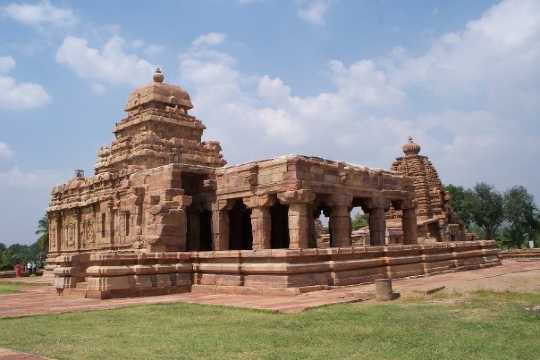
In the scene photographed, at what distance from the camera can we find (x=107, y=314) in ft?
32.3

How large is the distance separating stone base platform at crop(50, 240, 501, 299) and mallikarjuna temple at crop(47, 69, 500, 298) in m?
0.03

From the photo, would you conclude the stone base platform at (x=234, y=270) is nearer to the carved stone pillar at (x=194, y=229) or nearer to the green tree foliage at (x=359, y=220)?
the carved stone pillar at (x=194, y=229)

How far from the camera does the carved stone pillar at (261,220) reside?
16562mm

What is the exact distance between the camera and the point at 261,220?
16797 mm

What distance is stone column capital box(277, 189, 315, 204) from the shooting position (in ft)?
50.4

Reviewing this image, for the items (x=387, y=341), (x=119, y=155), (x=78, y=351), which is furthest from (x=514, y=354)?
(x=119, y=155)

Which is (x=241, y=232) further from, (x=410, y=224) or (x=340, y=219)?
(x=410, y=224)

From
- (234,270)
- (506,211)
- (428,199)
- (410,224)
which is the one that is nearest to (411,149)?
(428,199)

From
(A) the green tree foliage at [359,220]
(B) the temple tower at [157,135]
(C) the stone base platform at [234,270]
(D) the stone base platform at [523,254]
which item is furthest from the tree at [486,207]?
(C) the stone base platform at [234,270]

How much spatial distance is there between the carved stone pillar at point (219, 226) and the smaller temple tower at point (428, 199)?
1903 cm

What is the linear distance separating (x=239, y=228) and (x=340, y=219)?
548cm

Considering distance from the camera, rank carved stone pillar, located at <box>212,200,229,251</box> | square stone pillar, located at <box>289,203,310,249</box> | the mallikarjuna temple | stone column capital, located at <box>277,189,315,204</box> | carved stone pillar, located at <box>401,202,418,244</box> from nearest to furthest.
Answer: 1. the mallikarjuna temple
2. stone column capital, located at <box>277,189,315,204</box>
3. square stone pillar, located at <box>289,203,310,249</box>
4. carved stone pillar, located at <box>212,200,229,251</box>
5. carved stone pillar, located at <box>401,202,418,244</box>

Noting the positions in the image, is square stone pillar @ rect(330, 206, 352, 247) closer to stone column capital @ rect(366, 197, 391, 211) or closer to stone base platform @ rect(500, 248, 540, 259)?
stone column capital @ rect(366, 197, 391, 211)

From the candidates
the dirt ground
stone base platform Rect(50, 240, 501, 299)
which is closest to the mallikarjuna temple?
stone base platform Rect(50, 240, 501, 299)
